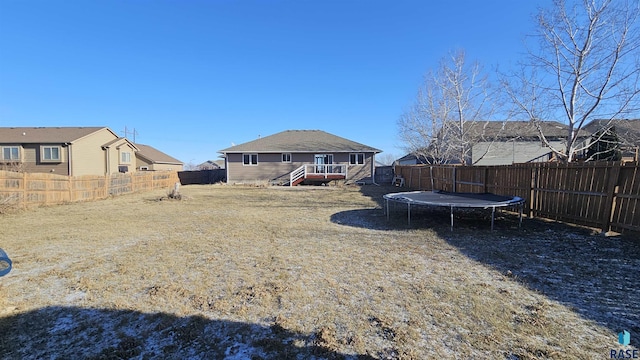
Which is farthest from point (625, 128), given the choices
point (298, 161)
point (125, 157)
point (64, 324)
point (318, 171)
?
point (125, 157)

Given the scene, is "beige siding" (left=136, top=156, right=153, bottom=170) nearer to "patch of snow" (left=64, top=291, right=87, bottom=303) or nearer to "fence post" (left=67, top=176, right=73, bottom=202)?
"fence post" (left=67, top=176, right=73, bottom=202)

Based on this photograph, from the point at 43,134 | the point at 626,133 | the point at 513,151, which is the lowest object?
the point at 513,151

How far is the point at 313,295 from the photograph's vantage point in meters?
3.43

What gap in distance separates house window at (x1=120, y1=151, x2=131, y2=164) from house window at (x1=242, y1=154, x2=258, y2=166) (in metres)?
13.8

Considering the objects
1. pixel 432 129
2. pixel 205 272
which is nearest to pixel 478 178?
pixel 205 272

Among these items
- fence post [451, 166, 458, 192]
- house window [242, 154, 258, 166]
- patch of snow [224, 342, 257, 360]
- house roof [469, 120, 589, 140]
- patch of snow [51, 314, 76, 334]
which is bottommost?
patch of snow [51, 314, 76, 334]

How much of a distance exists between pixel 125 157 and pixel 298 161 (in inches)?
716

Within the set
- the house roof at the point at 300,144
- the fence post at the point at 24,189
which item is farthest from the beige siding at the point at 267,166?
the fence post at the point at 24,189

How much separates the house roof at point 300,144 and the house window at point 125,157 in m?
12.4

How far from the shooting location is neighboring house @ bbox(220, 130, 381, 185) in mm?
22609

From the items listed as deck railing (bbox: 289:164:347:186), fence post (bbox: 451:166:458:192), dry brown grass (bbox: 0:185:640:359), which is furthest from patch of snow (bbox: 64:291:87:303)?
deck railing (bbox: 289:164:347:186)

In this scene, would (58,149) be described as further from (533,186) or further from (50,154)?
(533,186)

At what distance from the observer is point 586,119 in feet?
33.2

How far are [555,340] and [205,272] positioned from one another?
4.05 meters
